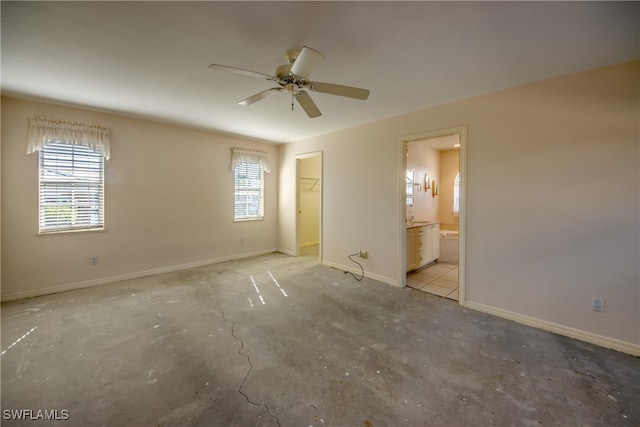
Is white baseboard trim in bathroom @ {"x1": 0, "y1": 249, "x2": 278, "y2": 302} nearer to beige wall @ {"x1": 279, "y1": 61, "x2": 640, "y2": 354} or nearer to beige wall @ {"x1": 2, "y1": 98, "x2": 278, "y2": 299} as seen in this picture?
beige wall @ {"x1": 2, "y1": 98, "x2": 278, "y2": 299}

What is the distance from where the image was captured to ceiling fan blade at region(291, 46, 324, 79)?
161 centimetres

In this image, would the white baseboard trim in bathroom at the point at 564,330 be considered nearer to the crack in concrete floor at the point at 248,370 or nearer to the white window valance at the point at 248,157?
the crack in concrete floor at the point at 248,370

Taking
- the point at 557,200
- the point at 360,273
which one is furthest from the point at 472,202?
the point at 360,273

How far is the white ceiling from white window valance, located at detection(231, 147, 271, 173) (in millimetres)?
1938

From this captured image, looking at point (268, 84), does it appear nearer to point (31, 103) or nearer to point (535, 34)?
point (535, 34)

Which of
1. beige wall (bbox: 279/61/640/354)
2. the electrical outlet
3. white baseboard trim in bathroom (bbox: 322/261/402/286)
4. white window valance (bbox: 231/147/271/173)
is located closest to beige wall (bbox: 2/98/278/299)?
white window valance (bbox: 231/147/271/173)

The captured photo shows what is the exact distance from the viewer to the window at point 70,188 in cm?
324

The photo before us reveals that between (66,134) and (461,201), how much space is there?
4950 millimetres

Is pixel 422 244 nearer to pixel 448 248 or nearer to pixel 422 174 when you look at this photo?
pixel 448 248

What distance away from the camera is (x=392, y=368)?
192cm

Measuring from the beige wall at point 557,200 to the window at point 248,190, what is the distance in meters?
3.21

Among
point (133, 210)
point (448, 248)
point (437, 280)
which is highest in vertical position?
point (133, 210)

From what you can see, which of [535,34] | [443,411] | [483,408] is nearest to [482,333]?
[483,408]

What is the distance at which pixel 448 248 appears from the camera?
5.05 meters
